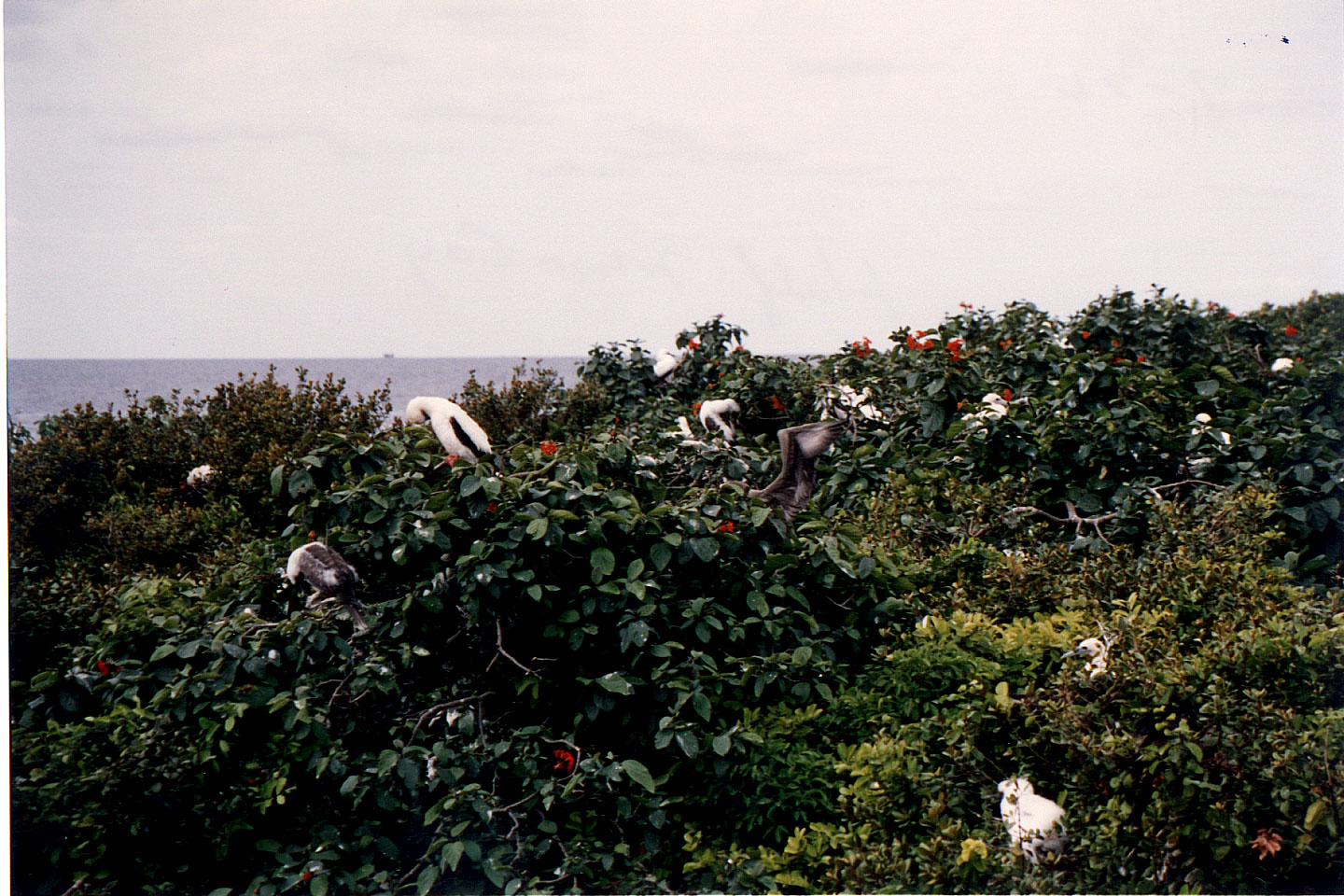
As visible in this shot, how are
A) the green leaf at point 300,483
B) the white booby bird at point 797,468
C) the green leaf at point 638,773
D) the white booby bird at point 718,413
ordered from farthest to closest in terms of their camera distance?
the white booby bird at point 718,413, the white booby bird at point 797,468, the green leaf at point 300,483, the green leaf at point 638,773

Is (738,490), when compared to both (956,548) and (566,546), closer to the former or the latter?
(566,546)

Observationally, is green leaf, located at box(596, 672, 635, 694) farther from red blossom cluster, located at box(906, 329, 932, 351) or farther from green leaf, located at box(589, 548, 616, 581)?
red blossom cluster, located at box(906, 329, 932, 351)

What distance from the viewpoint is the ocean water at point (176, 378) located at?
436 cm

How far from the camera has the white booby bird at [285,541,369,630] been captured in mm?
2959

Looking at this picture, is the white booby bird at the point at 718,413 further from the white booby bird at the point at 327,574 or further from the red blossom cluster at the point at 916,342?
the white booby bird at the point at 327,574

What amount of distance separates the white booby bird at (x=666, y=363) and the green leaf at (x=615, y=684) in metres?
4.53

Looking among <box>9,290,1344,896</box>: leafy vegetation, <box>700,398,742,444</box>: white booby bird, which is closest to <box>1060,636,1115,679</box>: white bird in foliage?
<box>9,290,1344,896</box>: leafy vegetation

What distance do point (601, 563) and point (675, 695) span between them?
466mm

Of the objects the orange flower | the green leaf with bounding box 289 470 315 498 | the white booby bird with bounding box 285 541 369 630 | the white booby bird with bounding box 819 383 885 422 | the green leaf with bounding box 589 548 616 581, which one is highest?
the white booby bird with bounding box 819 383 885 422

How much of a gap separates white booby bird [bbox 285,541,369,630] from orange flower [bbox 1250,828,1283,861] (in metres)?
2.56

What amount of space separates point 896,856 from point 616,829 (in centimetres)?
85

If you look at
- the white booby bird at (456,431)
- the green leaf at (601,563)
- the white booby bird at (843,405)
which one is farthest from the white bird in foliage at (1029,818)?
the white booby bird at (843,405)

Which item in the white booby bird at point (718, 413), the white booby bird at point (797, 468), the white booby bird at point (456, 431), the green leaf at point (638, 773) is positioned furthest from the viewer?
the white booby bird at point (718, 413)

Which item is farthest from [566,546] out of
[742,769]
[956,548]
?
[956,548]
